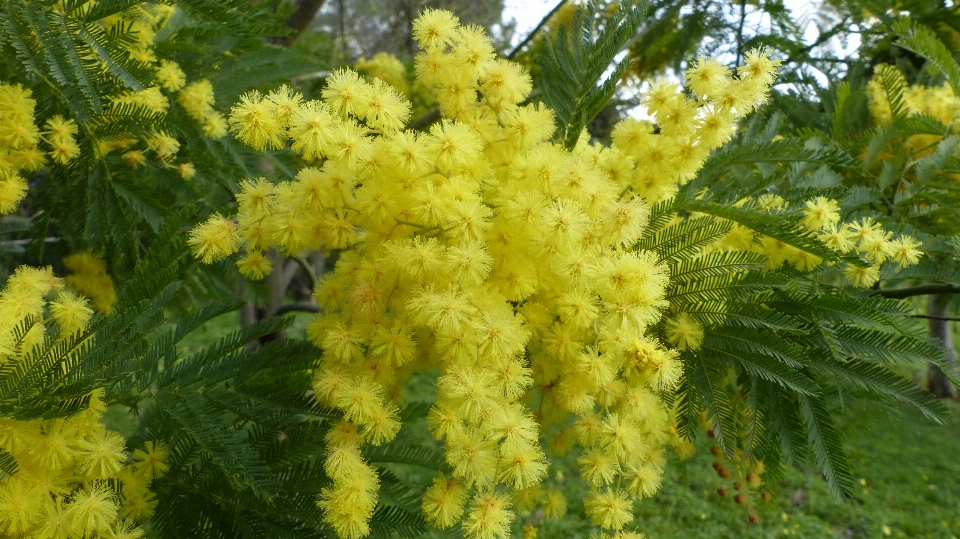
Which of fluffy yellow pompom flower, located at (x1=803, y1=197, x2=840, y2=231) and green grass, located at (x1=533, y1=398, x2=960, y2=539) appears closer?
fluffy yellow pompom flower, located at (x1=803, y1=197, x2=840, y2=231)

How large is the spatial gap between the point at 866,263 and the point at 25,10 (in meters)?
1.91

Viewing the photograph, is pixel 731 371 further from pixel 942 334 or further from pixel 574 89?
pixel 942 334

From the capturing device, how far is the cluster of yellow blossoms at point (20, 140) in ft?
5.33

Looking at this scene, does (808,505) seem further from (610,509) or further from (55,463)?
(55,463)

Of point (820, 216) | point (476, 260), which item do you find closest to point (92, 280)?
point (476, 260)

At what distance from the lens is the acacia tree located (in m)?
1.22

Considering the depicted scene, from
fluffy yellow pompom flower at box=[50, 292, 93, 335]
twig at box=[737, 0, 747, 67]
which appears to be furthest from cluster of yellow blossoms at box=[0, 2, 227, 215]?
twig at box=[737, 0, 747, 67]

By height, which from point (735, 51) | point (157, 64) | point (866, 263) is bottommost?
point (157, 64)

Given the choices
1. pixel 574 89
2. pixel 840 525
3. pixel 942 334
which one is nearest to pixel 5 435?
pixel 574 89

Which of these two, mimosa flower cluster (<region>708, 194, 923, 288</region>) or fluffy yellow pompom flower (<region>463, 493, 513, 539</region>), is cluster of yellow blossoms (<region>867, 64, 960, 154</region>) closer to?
mimosa flower cluster (<region>708, 194, 923, 288</region>)

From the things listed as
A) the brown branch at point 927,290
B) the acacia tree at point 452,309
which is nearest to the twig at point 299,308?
the acacia tree at point 452,309

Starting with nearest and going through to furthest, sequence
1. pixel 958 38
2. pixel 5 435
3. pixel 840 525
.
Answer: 1. pixel 5 435
2. pixel 958 38
3. pixel 840 525

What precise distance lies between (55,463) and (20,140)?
0.88 m

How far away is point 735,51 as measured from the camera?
3098mm
